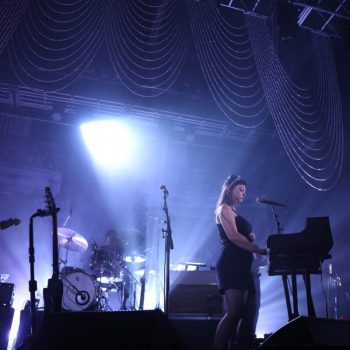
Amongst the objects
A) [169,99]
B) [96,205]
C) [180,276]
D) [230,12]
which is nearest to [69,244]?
[180,276]

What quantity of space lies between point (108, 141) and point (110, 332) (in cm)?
910

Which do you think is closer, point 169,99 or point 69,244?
point 69,244

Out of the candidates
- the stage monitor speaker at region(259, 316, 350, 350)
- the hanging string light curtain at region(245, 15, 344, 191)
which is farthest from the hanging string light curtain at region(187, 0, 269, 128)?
the stage monitor speaker at region(259, 316, 350, 350)

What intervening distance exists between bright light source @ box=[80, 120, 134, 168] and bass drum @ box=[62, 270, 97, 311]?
4.48 m

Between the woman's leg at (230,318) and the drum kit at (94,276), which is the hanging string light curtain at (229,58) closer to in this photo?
the drum kit at (94,276)

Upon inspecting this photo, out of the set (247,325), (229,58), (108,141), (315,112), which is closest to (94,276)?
(108,141)

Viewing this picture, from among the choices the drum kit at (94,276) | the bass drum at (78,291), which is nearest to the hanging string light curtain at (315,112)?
the drum kit at (94,276)

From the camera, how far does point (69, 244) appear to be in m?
7.24

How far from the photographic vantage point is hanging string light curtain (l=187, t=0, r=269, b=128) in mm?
8148

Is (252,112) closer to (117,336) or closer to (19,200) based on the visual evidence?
(19,200)

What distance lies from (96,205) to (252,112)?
4776 millimetres

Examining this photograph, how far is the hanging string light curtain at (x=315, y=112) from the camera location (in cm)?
864

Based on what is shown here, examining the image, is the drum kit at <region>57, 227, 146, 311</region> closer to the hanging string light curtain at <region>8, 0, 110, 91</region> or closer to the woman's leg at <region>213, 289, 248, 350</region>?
the hanging string light curtain at <region>8, 0, 110, 91</region>

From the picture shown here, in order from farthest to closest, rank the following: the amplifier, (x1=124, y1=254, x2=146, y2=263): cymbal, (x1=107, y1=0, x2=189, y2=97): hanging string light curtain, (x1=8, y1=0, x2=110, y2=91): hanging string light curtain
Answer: (x1=107, y1=0, x2=189, y2=97): hanging string light curtain
(x1=8, y1=0, x2=110, y2=91): hanging string light curtain
(x1=124, y1=254, x2=146, y2=263): cymbal
the amplifier
